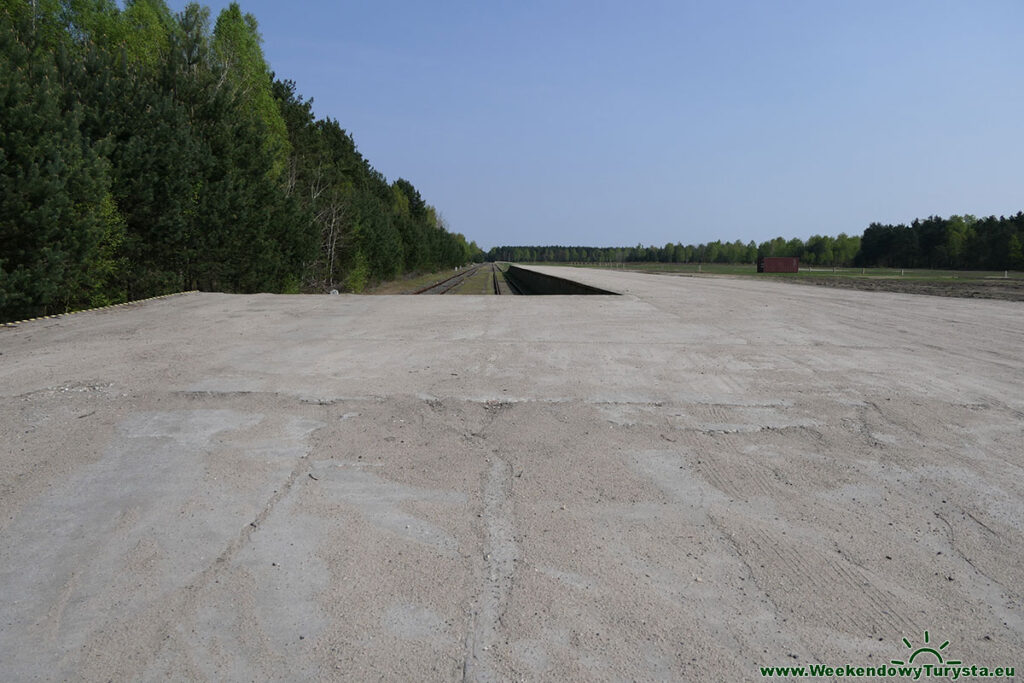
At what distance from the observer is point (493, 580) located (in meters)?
2.18

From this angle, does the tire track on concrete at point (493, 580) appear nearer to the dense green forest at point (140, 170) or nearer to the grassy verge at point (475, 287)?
the dense green forest at point (140, 170)

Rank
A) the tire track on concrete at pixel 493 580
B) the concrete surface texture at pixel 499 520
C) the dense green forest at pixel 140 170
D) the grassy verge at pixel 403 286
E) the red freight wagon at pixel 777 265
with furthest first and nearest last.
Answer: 1. the red freight wagon at pixel 777 265
2. the grassy verge at pixel 403 286
3. the dense green forest at pixel 140 170
4. the concrete surface texture at pixel 499 520
5. the tire track on concrete at pixel 493 580

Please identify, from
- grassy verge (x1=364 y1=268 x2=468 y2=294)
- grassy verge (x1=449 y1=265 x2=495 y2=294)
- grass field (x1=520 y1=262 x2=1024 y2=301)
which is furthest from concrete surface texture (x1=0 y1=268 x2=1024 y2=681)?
grassy verge (x1=449 y1=265 x2=495 y2=294)

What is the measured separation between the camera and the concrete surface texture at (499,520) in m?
1.86

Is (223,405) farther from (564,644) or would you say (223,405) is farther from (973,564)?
(973,564)

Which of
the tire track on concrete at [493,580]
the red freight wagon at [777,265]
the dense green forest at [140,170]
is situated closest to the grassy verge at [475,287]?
the dense green forest at [140,170]

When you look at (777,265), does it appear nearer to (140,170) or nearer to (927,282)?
(927,282)

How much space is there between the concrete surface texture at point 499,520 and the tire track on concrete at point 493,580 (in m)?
0.01

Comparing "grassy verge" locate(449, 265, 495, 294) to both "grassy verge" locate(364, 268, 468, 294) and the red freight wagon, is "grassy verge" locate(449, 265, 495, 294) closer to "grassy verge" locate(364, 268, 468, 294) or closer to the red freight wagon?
"grassy verge" locate(364, 268, 468, 294)

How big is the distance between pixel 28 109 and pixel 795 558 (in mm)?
12285

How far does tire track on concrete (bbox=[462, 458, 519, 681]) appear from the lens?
A: 176 centimetres

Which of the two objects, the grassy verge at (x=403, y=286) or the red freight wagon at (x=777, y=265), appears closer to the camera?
the grassy verge at (x=403, y=286)

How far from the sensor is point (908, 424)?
409 centimetres

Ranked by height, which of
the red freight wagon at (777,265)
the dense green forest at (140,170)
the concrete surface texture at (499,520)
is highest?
the dense green forest at (140,170)
